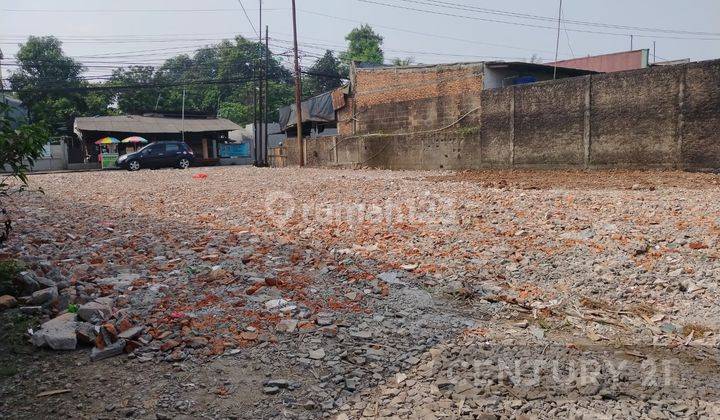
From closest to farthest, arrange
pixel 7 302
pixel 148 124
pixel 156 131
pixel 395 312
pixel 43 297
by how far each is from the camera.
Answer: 1. pixel 7 302
2. pixel 43 297
3. pixel 395 312
4. pixel 156 131
5. pixel 148 124

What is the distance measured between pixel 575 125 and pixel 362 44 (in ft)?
104

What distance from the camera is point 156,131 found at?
92.9 ft

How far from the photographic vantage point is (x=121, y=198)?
10.3 metres

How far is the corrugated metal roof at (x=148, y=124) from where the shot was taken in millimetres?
26966

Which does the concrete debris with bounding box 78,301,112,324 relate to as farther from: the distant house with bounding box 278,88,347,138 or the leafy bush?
the distant house with bounding box 278,88,347,138

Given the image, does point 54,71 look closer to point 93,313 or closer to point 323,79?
point 323,79

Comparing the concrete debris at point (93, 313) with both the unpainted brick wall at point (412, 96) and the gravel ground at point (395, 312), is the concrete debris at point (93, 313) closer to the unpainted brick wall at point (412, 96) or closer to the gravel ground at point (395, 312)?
the gravel ground at point (395, 312)

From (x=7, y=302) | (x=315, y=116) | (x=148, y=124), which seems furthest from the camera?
(x=148, y=124)

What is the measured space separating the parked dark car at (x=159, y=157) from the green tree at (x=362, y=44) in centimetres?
2120

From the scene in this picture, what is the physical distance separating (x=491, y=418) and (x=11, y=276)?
3442 mm

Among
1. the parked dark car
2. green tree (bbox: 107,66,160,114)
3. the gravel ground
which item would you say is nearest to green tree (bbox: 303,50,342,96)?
green tree (bbox: 107,66,160,114)

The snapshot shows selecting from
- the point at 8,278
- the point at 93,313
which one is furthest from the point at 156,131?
the point at 93,313

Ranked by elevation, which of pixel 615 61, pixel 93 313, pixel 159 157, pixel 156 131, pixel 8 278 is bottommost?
pixel 93 313

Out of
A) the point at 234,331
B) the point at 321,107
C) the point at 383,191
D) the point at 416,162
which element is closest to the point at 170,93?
the point at 321,107
